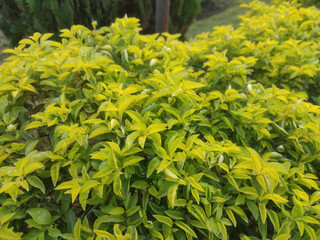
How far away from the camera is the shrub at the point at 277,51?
2.22m

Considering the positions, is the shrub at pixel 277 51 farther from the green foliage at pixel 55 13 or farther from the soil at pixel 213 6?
the soil at pixel 213 6

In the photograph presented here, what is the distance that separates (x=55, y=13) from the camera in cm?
391

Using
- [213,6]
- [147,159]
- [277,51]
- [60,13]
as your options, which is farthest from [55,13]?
[213,6]

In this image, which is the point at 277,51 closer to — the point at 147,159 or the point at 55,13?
the point at 147,159

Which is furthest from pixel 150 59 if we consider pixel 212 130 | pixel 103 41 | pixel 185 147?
pixel 185 147

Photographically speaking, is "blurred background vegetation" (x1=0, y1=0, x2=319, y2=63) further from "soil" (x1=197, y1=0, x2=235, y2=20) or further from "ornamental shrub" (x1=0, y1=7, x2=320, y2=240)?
"soil" (x1=197, y1=0, x2=235, y2=20)

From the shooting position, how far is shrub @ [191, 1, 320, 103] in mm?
2221

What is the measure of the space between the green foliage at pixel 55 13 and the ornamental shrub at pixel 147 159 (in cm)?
235

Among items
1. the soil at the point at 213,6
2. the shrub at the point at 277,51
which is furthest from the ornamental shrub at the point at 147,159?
the soil at the point at 213,6

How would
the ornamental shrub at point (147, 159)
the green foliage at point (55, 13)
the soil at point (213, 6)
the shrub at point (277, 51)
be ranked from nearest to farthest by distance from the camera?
the ornamental shrub at point (147, 159) < the shrub at point (277, 51) < the green foliage at point (55, 13) < the soil at point (213, 6)

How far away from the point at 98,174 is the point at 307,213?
1.07 metres

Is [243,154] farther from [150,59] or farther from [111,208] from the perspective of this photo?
[150,59]

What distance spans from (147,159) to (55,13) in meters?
3.35

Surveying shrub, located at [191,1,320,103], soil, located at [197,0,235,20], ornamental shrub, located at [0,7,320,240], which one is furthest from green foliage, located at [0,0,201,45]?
soil, located at [197,0,235,20]
